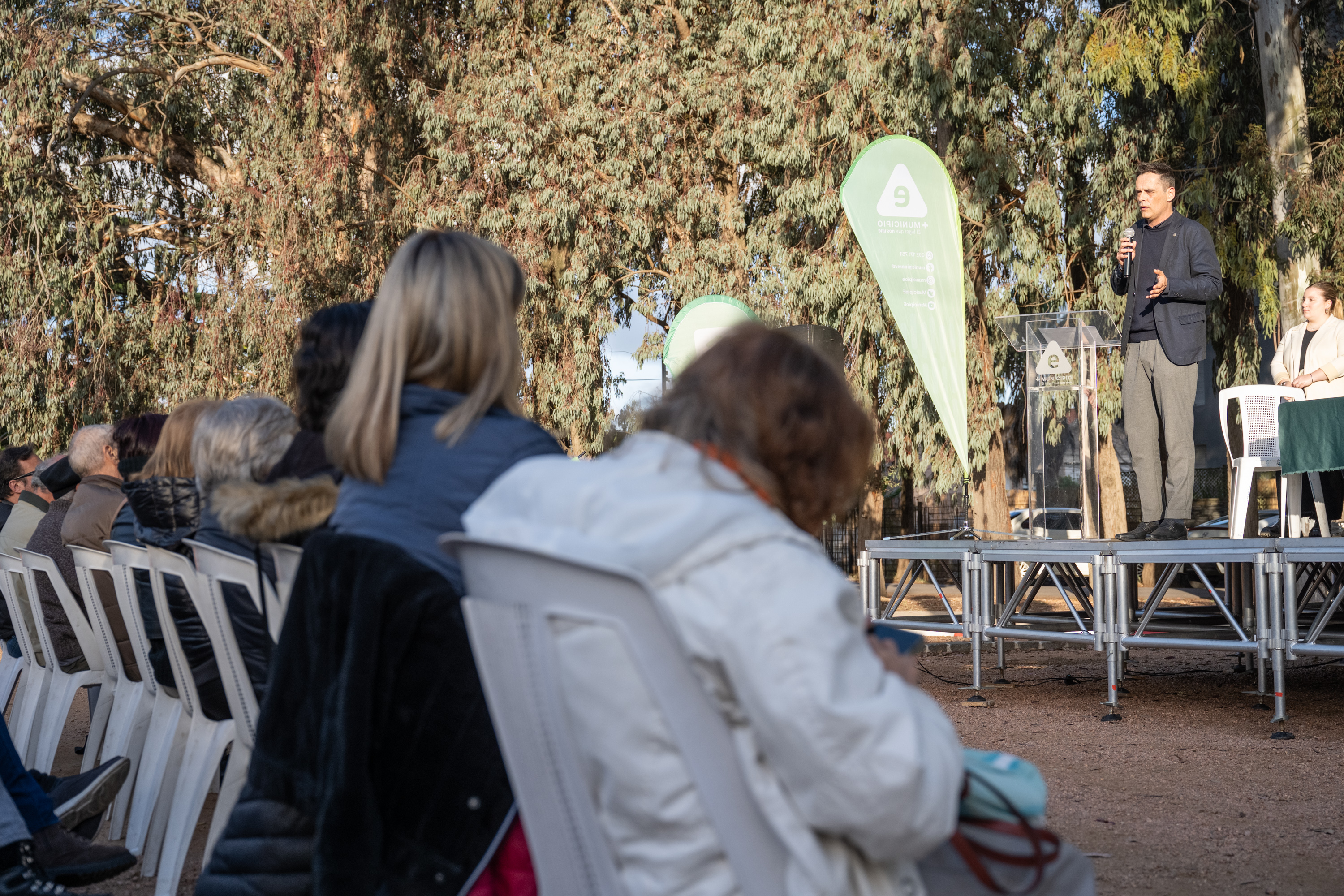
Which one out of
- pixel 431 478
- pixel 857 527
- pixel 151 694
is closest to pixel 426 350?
pixel 431 478

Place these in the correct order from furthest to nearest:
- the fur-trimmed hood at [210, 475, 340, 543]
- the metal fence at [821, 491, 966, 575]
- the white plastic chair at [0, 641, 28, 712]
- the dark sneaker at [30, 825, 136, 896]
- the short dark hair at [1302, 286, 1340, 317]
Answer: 1. the metal fence at [821, 491, 966, 575]
2. the short dark hair at [1302, 286, 1340, 317]
3. the white plastic chair at [0, 641, 28, 712]
4. the dark sneaker at [30, 825, 136, 896]
5. the fur-trimmed hood at [210, 475, 340, 543]

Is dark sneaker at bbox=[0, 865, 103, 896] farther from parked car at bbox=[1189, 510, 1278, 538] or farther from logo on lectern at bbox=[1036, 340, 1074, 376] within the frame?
parked car at bbox=[1189, 510, 1278, 538]

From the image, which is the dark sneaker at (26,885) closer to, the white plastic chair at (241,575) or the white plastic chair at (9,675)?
the white plastic chair at (241,575)

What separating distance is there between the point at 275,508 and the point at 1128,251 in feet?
17.3

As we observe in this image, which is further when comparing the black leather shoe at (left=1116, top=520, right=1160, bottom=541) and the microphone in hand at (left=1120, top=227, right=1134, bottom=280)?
the microphone in hand at (left=1120, top=227, right=1134, bottom=280)

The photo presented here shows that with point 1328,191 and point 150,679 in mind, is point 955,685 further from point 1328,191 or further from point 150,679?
point 1328,191

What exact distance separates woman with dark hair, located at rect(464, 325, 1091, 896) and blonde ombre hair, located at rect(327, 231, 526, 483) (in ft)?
1.58

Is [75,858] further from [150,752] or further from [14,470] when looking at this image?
[14,470]

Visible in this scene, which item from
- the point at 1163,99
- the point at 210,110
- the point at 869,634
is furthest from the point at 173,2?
the point at 869,634

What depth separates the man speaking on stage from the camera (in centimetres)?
632

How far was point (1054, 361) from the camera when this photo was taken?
6.97 metres

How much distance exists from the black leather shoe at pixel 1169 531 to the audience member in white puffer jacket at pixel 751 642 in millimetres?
5183

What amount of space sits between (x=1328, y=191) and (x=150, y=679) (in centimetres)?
1217

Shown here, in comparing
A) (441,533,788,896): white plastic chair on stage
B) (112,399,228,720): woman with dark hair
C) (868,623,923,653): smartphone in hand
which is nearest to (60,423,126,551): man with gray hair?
(112,399,228,720): woman with dark hair
